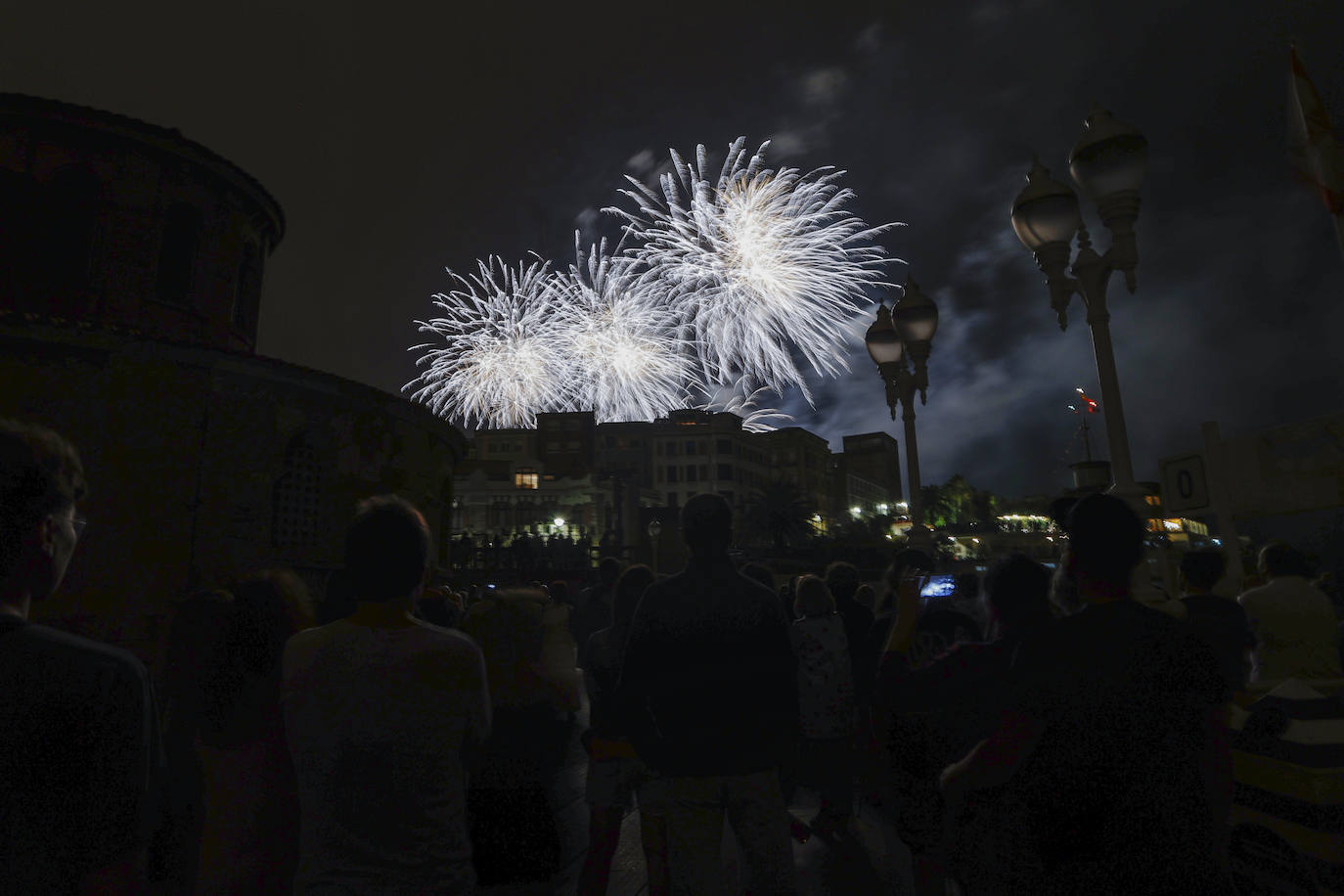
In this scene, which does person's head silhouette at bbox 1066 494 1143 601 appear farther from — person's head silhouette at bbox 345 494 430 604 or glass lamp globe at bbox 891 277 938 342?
glass lamp globe at bbox 891 277 938 342

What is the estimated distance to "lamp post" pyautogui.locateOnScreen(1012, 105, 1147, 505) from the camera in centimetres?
631

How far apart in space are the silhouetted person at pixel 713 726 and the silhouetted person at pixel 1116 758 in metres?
0.91

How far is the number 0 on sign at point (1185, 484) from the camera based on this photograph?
652 cm

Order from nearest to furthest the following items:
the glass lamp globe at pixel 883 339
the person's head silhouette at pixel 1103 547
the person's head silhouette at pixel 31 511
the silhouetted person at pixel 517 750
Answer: the person's head silhouette at pixel 31 511
the person's head silhouette at pixel 1103 547
the silhouetted person at pixel 517 750
the glass lamp globe at pixel 883 339

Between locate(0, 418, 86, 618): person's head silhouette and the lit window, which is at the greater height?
the lit window

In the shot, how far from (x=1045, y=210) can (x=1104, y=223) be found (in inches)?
25.4

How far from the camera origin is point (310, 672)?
219 centimetres

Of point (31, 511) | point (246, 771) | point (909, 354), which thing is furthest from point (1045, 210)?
point (31, 511)

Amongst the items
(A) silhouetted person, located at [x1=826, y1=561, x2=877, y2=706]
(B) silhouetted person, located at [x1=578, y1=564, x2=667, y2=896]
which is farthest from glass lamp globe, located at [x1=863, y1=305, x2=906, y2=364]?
(B) silhouetted person, located at [x1=578, y1=564, x2=667, y2=896]

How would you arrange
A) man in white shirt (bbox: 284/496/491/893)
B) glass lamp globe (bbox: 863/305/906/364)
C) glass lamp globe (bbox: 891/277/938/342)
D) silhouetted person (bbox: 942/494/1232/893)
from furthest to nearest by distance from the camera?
glass lamp globe (bbox: 863/305/906/364)
glass lamp globe (bbox: 891/277/938/342)
man in white shirt (bbox: 284/496/491/893)
silhouetted person (bbox: 942/494/1232/893)

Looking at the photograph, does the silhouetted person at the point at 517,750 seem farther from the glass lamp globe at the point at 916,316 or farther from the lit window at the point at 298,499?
the lit window at the point at 298,499

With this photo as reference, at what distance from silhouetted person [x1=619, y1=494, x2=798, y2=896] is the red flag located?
799 centimetres

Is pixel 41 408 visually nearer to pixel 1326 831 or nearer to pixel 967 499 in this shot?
pixel 1326 831

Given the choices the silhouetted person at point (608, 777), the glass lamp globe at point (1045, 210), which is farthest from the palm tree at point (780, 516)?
the silhouetted person at point (608, 777)
